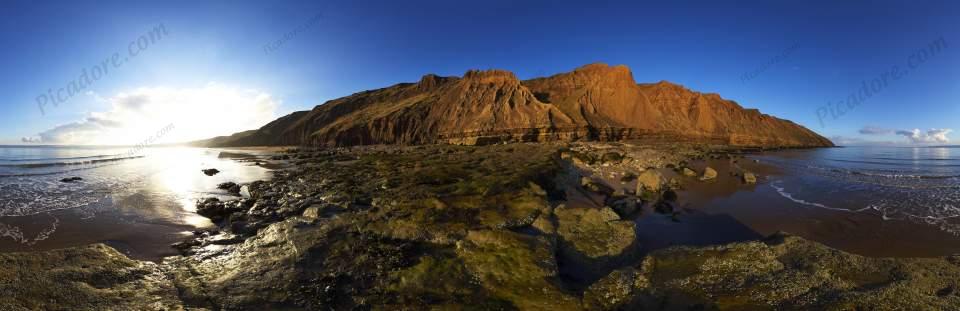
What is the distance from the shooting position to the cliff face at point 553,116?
85125 millimetres

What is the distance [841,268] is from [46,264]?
14069mm

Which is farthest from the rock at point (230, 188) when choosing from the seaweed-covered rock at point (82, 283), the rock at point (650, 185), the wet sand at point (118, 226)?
the rock at point (650, 185)

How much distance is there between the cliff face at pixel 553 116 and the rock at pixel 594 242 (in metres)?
69.2

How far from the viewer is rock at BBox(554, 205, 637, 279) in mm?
7730

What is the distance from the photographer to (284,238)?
9.05 metres

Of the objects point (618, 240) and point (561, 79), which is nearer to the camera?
point (618, 240)

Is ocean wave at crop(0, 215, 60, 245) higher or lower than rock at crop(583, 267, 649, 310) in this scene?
lower

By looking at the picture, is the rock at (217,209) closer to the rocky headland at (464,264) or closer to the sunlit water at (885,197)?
the rocky headland at (464,264)

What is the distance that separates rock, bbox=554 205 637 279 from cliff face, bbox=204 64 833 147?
2724 inches

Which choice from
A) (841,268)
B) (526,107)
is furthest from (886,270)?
(526,107)

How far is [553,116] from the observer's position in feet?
286

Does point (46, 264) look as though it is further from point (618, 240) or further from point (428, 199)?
point (618, 240)

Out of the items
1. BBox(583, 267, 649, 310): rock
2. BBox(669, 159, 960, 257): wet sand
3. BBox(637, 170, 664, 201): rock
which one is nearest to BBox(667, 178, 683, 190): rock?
BBox(669, 159, 960, 257): wet sand

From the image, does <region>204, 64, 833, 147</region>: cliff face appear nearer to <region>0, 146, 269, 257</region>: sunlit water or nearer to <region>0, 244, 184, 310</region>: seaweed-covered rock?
<region>0, 146, 269, 257</region>: sunlit water
